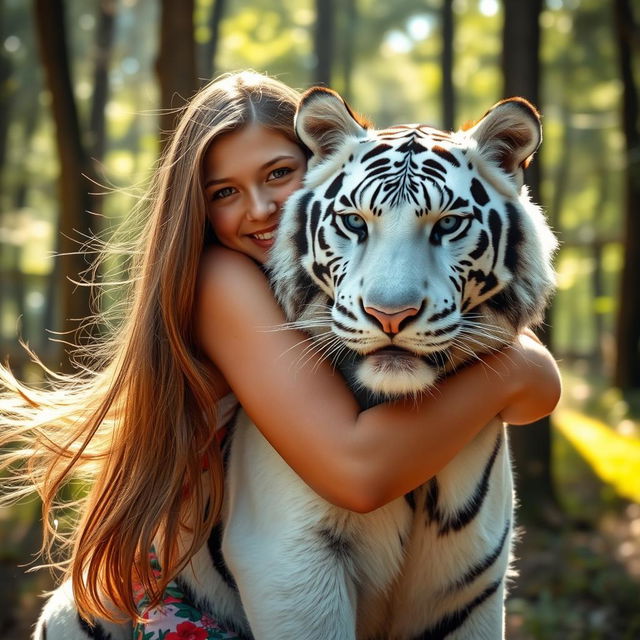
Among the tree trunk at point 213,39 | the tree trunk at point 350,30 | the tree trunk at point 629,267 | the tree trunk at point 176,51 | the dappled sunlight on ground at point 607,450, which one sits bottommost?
the dappled sunlight on ground at point 607,450

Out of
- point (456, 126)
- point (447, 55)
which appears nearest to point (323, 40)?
point (456, 126)

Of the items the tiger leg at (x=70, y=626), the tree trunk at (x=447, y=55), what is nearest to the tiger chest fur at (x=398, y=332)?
the tiger leg at (x=70, y=626)

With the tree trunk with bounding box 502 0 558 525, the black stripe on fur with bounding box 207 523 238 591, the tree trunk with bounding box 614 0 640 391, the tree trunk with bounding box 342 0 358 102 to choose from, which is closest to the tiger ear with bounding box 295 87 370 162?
the black stripe on fur with bounding box 207 523 238 591

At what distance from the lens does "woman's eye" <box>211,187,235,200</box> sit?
94.8 inches

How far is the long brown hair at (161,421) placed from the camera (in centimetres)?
224

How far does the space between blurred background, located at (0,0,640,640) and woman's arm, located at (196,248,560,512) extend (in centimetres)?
83

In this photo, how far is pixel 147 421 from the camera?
2277 millimetres

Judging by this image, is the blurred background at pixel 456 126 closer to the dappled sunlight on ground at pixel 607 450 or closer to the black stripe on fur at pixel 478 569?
the dappled sunlight on ground at pixel 607 450

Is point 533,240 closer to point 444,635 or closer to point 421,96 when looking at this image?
point 444,635

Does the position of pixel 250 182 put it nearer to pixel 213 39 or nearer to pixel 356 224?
pixel 356 224

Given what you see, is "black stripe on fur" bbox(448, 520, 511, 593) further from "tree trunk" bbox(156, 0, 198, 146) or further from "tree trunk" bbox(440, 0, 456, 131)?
"tree trunk" bbox(440, 0, 456, 131)

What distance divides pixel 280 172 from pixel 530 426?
410 centimetres

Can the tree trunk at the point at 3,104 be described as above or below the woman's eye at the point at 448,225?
above

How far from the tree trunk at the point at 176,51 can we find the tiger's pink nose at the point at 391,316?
3.76m
